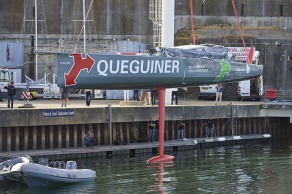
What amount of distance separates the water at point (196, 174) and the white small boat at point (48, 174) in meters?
0.38

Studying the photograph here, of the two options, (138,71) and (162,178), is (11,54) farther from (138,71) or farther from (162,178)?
(162,178)

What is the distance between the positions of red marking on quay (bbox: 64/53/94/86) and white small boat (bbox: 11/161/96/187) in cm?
404

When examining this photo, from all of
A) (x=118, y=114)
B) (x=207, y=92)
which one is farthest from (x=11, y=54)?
(x=118, y=114)

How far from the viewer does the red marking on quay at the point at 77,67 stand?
38156 mm

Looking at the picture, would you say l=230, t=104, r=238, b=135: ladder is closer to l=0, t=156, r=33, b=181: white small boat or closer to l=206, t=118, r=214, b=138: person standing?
l=206, t=118, r=214, b=138: person standing

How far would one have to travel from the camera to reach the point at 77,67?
38344mm

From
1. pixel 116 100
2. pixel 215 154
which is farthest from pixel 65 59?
pixel 116 100

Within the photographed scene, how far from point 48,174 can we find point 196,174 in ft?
24.1

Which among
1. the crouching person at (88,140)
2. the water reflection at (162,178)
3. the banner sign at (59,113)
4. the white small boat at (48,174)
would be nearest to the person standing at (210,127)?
the water reflection at (162,178)

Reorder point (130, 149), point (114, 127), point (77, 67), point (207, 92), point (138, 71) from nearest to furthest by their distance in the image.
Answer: point (77, 67) < point (138, 71) < point (130, 149) < point (114, 127) < point (207, 92)

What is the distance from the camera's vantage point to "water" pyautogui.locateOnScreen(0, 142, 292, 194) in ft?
113

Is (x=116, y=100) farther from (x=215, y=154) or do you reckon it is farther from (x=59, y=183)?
(x=59, y=183)

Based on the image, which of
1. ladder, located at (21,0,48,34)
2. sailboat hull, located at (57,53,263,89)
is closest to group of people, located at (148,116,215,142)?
sailboat hull, located at (57,53,263,89)

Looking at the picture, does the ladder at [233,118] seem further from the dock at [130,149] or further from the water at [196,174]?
the water at [196,174]
